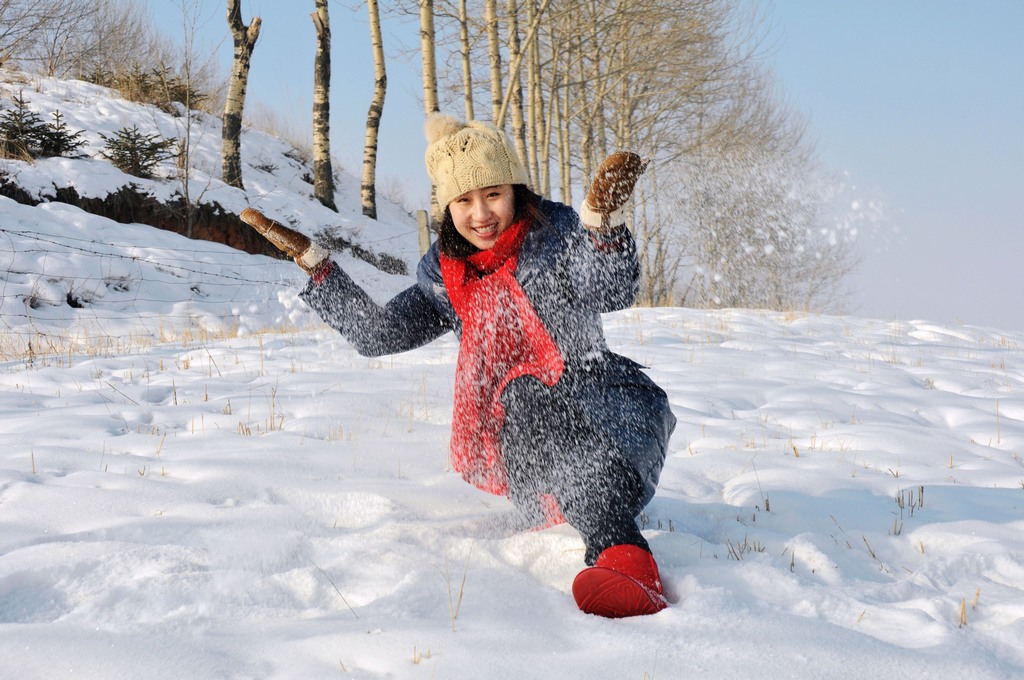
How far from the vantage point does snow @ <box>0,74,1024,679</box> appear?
1.45 meters

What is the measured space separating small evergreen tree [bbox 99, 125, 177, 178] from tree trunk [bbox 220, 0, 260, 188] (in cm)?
112

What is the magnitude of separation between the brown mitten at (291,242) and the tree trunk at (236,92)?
11442 millimetres

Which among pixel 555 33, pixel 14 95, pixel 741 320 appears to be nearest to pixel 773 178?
pixel 555 33

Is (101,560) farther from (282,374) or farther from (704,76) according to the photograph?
(704,76)

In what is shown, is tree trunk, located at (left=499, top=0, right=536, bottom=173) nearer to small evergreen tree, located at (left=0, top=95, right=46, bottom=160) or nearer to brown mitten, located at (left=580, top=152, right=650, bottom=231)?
small evergreen tree, located at (left=0, top=95, right=46, bottom=160)

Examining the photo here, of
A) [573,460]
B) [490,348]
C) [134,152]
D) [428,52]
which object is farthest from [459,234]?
[134,152]

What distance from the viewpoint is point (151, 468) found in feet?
8.45

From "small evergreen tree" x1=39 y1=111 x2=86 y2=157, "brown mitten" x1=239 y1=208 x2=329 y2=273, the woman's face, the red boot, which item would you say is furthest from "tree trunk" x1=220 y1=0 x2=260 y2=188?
the red boot

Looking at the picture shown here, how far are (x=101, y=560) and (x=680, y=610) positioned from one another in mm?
1318

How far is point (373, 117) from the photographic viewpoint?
588 inches

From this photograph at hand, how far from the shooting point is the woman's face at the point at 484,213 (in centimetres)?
210

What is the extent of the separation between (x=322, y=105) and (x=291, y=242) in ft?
42.7

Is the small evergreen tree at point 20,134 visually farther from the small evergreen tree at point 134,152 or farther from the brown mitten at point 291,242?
the brown mitten at point 291,242

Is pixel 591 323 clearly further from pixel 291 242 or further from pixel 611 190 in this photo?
pixel 291 242
